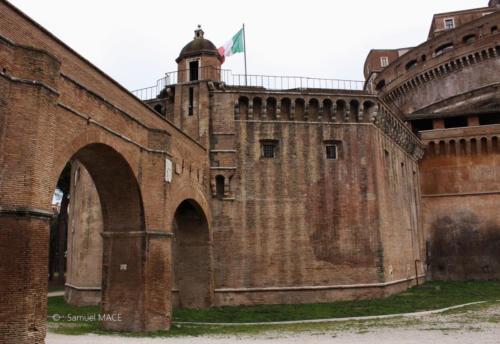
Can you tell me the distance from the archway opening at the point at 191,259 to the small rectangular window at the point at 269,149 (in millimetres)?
4232

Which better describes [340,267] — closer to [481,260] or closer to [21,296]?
[481,260]

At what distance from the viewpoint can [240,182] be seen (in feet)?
69.8

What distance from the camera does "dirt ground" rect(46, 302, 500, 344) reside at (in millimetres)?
11938

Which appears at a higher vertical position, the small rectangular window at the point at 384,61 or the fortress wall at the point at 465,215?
the small rectangular window at the point at 384,61

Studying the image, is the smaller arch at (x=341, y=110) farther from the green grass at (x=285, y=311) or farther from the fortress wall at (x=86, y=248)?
the fortress wall at (x=86, y=248)

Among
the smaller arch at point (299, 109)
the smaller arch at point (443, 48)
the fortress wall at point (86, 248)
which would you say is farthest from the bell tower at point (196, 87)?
the smaller arch at point (443, 48)

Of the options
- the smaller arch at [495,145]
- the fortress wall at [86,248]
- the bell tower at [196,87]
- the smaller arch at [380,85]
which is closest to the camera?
the bell tower at [196,87]

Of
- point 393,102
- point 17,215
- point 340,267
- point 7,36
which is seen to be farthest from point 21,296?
point 393,102

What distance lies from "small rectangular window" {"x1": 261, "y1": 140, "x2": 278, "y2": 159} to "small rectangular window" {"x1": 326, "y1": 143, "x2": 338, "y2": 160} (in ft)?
8.22

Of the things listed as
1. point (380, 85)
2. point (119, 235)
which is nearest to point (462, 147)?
point (380, 85)

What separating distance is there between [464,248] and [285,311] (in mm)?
16380

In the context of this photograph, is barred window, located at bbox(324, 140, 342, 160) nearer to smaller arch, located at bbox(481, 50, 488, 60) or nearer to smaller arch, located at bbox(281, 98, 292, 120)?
smaller arch, located at bbox(281, 98, 292, 120)

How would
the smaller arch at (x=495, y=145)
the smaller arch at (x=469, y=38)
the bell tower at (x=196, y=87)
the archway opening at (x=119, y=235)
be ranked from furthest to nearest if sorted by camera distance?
the smaller arch at (x=469, y=38), the smaller arch at (x=495, y=145), the bell tower at (x=196, y=87), the archway opening at (x=119, y=235)

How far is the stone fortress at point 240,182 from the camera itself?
10.2m
